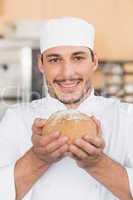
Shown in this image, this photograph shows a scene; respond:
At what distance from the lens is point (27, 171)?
1027 mm

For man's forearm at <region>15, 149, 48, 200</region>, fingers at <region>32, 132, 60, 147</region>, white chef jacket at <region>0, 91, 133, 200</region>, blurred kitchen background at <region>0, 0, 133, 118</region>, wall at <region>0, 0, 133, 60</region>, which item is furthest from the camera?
wall at <region>0, 0, 133, 60</region>

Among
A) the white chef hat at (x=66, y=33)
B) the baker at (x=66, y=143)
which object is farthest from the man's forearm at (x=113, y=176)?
the white chef hat at (x=66, y=33)

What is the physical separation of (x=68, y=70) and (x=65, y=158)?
22 centimetres

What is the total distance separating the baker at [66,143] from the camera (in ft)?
3.29

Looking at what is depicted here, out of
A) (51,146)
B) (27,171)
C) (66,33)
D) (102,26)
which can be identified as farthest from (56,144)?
(102,26)

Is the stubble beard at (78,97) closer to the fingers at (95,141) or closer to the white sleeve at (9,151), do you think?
the white sleeve at (9,151)

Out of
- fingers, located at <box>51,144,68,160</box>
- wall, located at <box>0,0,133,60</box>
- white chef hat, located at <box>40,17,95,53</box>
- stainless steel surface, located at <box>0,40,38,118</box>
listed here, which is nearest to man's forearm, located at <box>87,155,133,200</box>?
fingers, located at <box>51,144,68,160</box>

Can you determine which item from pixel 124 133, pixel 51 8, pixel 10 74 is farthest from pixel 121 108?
pixel 51 8

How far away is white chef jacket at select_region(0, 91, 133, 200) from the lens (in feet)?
3.68

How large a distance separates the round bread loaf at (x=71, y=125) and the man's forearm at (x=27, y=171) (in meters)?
0.08

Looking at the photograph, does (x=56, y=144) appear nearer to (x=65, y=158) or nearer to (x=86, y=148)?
(x=86, y=148)

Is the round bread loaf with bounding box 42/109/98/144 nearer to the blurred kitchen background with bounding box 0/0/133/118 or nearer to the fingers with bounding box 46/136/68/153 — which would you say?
the fingers with bounding box 46/136/68/153

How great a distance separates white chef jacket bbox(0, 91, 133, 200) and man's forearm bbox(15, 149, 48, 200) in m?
0.01

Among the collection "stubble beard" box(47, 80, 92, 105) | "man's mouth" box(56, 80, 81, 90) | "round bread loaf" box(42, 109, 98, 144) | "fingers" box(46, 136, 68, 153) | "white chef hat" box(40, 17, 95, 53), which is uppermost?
"white chef hat" box(40, 17, 95, 53)
